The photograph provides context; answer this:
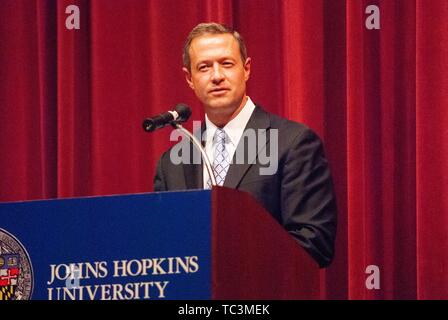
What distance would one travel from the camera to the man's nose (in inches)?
110

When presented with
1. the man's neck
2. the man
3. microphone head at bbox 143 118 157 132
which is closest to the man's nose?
the man

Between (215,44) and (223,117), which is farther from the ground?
(215,44)

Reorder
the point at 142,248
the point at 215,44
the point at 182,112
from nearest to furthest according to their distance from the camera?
the point at 142,248
the point at 182,112
the point at 215,44

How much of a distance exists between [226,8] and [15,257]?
1.84m

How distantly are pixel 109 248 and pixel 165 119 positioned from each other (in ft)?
1.61

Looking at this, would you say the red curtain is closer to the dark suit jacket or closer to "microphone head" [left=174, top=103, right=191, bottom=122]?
the dark suit jacket

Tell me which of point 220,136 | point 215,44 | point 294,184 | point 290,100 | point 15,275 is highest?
point 215,44

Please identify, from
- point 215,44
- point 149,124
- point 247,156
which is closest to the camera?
point 149,124

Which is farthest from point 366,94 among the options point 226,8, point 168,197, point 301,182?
point 168,197

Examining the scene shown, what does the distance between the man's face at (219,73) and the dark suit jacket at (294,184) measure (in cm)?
10

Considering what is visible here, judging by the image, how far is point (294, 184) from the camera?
8.50 feet

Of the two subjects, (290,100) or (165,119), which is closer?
(165,119)

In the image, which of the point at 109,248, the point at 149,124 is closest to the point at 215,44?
the point at 149,124

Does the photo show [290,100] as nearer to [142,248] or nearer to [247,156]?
[247,156]
